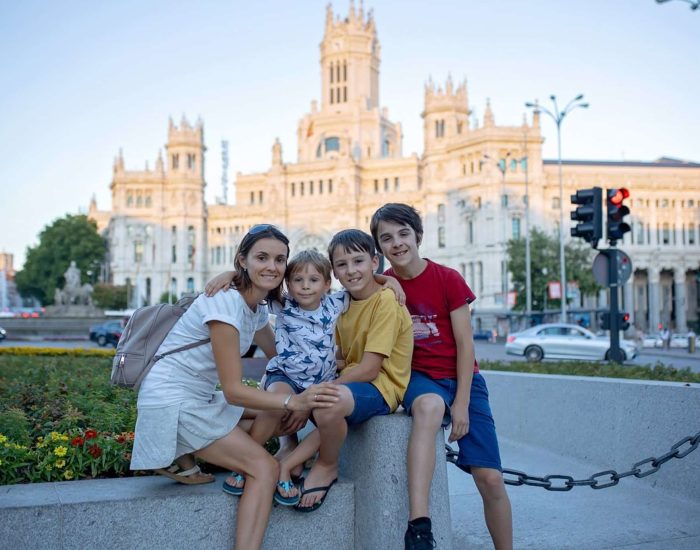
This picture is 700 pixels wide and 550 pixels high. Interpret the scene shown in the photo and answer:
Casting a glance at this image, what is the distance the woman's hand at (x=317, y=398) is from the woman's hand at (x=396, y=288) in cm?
73

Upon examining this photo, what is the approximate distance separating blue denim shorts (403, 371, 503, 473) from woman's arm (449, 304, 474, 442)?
9cm

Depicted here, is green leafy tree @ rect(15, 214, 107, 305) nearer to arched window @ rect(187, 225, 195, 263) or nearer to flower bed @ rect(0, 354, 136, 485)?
arched window @ rect(187, 225, 195, 263)

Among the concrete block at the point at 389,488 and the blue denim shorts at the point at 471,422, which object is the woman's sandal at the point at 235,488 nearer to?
the concrete block at the point at 389,488

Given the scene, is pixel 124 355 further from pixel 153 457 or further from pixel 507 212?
pixel 507 212

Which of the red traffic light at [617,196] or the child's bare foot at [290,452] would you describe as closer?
the child's bare foot at [290,452]

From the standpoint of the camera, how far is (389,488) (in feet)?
13.5

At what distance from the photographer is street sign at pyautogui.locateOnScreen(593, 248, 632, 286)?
1056 cm

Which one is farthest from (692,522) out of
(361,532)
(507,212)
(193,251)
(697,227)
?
(193,251)

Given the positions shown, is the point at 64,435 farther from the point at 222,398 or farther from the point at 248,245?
the point at 248,245

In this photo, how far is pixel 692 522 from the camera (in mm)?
5414

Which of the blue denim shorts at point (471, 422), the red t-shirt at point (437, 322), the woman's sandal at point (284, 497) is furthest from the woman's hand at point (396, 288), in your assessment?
the woman's sandal at point (284, 497)

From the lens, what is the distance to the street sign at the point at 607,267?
34.7 ft

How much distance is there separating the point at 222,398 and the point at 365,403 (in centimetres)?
86

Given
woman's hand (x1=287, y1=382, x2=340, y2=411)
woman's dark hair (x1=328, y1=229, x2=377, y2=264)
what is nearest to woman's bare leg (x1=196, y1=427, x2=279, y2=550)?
woman's hand (x1=287, y1=382, x2=340, y2=411)
